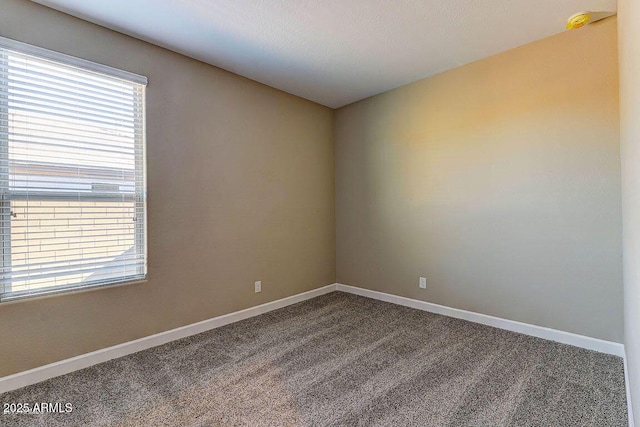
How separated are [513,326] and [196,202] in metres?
3.08

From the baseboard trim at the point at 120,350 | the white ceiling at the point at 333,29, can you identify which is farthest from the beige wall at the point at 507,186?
the baseboard trim at the point at 120,350

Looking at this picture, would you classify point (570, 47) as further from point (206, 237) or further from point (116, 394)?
point (116, 394)

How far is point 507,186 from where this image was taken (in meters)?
2.80

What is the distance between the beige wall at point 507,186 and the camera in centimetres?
238

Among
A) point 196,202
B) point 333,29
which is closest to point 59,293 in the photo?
point 196,202

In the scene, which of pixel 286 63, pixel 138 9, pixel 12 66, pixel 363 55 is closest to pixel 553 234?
pixel 363 55

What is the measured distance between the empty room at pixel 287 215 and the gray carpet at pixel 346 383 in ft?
0.06

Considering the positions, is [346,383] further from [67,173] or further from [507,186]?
[67,173]

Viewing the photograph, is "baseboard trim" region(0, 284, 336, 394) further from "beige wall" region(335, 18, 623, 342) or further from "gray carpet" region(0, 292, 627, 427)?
"beige wall" region(335, 18, 623, 342)

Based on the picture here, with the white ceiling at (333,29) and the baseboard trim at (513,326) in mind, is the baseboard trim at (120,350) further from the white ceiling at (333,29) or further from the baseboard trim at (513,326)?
the white ceiling at (333,29)

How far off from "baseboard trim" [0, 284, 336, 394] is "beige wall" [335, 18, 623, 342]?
1573 millimetres

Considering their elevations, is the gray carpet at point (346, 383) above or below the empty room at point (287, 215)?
below

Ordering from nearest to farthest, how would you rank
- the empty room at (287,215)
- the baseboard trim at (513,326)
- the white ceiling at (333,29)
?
1. the empty room at (287,215)
2. the white ceiling at (333,29)
3. the baseboard trim at (513,326)

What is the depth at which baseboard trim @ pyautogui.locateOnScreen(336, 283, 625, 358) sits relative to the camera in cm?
236
